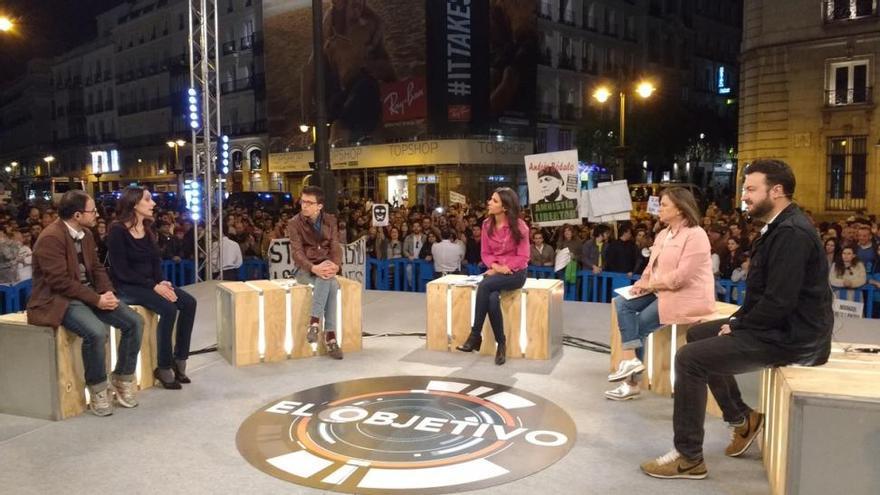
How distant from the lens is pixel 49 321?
5.59m

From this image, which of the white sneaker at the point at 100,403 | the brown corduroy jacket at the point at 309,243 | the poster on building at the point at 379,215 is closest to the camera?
the white sneaker at the point at 100,403

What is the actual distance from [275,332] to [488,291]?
7.50 feet

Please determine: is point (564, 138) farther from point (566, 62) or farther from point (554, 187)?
point (554, 187)

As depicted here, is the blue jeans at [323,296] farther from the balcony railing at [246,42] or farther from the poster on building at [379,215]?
the balcony railing at [246,42]

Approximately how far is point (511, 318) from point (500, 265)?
60 centimetres

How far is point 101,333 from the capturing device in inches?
225

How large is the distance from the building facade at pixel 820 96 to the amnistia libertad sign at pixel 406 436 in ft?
81.7

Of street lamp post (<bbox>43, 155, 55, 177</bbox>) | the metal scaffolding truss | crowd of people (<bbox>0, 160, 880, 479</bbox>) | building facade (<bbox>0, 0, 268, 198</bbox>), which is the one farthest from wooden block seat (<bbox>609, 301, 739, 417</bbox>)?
street lamp post (<bbox>43, 155, 55, 177</bbox>)

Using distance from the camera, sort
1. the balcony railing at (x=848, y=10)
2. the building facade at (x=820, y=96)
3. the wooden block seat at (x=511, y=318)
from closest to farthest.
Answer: the wooden block seat at (x=511, y=318) → the balcony railing at (x=848, y=10) → the building facade at (x=820, y=96)

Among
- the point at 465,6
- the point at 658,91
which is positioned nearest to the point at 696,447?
the point at 465,6

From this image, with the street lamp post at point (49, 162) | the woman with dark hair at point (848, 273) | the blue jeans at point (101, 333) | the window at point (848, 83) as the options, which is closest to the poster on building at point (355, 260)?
the blue jeans at point (101, 333)

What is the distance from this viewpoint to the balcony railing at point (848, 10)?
2612cm

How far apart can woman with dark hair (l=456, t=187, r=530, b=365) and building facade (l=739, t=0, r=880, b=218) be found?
76.4 ft

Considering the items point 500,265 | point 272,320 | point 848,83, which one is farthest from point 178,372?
point 848,83
